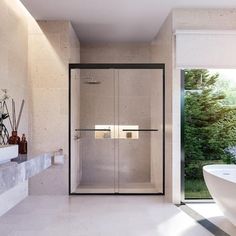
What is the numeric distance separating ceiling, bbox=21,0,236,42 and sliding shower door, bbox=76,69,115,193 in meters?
0.79

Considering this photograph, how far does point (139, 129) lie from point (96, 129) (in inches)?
30.1

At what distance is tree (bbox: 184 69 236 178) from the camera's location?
518 centimetres

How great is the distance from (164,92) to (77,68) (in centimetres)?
148

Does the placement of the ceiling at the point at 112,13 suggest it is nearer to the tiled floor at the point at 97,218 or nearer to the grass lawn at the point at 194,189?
the grass lawn at the point at 194,189

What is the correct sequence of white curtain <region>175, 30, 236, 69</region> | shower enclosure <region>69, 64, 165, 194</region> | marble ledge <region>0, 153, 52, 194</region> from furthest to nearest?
shower enclosure <region>69, 64, 165, 194</region>
white curtain <region>175, 30, 236, 69</region>
marble ledge <region>0, 153, 52, 194</region>

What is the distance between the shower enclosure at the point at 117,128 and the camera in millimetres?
5957

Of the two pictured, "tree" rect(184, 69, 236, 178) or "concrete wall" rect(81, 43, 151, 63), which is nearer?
"tree" rect(184, 69, 236, 178)

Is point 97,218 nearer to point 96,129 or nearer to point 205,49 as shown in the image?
point 96,129

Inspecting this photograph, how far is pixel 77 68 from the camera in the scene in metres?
5.80

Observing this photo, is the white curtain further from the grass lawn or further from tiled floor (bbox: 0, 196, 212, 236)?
tiled floor (bbox: 0, 196, 212, 236)

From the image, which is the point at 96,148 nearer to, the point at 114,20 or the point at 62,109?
the point at 62,109

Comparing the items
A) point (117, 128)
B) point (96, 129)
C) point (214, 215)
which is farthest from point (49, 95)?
point (214, 215)

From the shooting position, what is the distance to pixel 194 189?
518 cm

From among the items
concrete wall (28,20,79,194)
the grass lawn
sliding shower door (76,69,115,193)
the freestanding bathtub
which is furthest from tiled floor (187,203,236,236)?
concrete wall (28,20,79,194)
